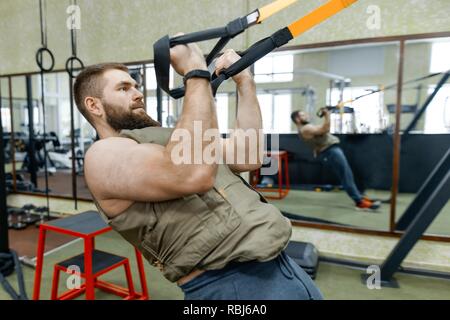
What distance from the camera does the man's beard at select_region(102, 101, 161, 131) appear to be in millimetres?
940

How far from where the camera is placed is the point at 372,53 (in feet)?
14.4

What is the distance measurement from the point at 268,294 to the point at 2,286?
2507mm

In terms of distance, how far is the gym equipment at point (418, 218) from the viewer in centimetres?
228

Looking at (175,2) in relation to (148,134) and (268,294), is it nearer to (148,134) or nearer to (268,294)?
(148,134)

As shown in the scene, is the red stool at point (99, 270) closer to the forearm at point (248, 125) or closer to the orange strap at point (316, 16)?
the forearm at point (248, 125)

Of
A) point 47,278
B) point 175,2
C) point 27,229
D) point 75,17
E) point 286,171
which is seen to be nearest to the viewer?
point 47,278

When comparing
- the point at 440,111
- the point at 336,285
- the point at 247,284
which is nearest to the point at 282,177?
the point at 440,111

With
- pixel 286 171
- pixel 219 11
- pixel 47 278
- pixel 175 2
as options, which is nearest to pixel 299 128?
pixel 286 171

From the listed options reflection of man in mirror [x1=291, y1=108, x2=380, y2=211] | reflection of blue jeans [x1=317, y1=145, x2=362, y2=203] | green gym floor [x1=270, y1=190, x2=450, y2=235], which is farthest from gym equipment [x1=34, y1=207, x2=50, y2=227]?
reflection of blue jeans [x1=317, y1=145, x2=362, y2=203]

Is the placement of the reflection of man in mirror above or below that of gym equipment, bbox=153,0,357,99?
below

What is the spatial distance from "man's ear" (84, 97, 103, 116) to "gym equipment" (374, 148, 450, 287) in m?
2.32

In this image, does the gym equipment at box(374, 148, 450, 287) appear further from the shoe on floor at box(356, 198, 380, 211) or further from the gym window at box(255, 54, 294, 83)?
the gym window at box(255, 54, 294, 83)

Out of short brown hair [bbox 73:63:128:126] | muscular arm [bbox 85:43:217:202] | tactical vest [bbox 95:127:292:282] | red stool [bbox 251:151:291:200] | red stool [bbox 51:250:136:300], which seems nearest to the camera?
muscular arm [bbox 85:43:217:202]
